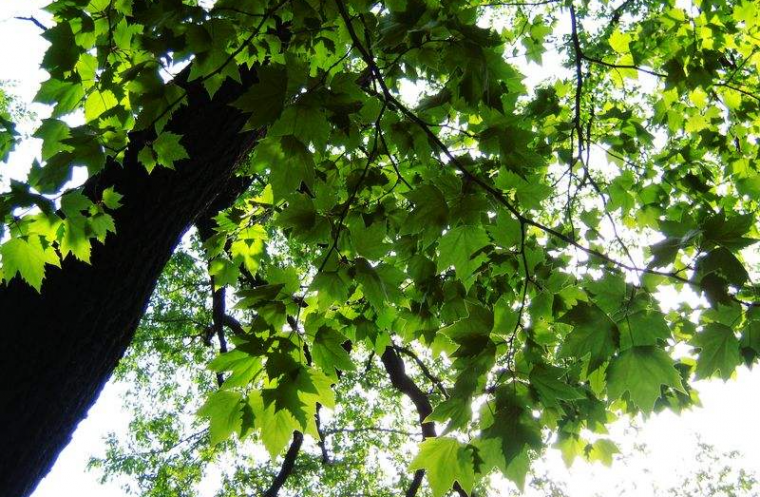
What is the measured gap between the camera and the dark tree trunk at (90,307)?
1.51 m

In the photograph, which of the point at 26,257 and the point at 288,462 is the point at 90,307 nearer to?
the point at 26,257

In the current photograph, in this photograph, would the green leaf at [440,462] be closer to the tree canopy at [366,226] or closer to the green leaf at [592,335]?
the tree canopy at [366,226]

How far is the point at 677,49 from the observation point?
8.20 ft

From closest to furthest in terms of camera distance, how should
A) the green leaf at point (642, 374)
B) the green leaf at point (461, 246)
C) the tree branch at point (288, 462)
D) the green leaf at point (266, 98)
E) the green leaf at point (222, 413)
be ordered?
1. the green leaf at point (266, 98)
2. the green leaf at point (642, 374)
3. the green leaf at point (222, 413)
4. the green leaf at point (461, 246)
5. the tree branch at point (288, 462)

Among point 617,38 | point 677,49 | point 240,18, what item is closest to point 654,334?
point 240,18

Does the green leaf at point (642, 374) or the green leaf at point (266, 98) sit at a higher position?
the green leaf at point (266, 98)

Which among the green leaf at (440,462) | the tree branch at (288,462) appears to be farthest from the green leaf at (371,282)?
the tree branch at (288,462)

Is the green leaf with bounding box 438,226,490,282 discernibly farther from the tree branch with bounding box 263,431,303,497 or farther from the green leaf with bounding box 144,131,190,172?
the tree branch with bounding box 263,431,303,497

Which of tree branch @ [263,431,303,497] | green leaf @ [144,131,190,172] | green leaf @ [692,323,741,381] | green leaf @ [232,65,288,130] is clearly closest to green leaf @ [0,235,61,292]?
green leaf @ [144,131,190,172]

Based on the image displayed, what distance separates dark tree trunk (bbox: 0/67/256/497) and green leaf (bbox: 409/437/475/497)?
1166mm

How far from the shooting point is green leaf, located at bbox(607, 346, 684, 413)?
122 cm

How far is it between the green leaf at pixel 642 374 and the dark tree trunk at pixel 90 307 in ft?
5.38

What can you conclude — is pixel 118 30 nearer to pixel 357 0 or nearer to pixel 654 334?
pixel 357 0

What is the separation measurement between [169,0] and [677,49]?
2449 mm
